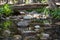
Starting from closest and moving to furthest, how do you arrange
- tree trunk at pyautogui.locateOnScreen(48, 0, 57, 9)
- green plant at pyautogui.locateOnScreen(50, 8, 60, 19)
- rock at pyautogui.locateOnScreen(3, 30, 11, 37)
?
rock at pyautogui.locateOnScreen(3, 30, 11, 37)
green plant at pyautogui.locateOnScreen(50, 8, 60, 19)
tree trunk at pyautogui.locateOnScreen(48, 0, 57, 9)

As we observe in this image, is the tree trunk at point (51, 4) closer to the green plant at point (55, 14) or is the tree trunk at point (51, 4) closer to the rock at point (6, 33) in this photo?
the green plant at point (55, 14)

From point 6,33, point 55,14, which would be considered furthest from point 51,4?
point 6,33

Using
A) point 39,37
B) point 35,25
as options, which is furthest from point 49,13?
point 39,37

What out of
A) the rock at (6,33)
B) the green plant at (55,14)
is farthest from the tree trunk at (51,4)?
the rock at (6,33)

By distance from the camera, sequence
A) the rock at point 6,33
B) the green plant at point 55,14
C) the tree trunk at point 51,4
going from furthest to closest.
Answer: the tree trunk at point 51,4 < the green plant at point 55,14 < the rock at point 6,33

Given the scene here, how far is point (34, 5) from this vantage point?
12.9 metres

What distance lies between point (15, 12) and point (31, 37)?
17.3 ft

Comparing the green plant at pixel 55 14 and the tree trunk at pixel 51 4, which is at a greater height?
the tree trunk at pixel 51 4

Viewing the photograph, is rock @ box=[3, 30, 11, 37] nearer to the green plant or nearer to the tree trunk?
the green plant

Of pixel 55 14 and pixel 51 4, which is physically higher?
pixel 51 4

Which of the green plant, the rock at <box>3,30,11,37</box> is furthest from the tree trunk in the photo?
the rock at <box>3,30,11,37</box>

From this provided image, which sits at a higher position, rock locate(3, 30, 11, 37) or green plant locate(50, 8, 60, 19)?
rock locate(3, 30, 11, 37)

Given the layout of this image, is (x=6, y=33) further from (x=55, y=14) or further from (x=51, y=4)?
(x=51, y=4)

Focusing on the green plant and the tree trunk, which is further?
the tree trunk
